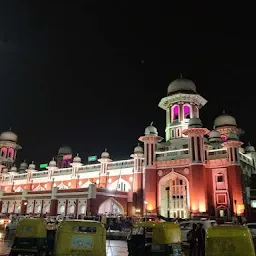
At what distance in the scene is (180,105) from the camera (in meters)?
47.3

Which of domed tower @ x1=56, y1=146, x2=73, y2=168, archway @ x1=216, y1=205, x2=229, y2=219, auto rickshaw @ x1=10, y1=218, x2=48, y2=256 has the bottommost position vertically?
auto rickshaw @ x1=10, y1=218, x2=48, y2=256

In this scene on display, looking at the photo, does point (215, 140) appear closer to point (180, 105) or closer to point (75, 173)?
point (180, 105)

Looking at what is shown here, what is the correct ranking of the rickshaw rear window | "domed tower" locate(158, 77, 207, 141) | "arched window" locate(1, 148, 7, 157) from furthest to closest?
"arched window" locate(1, 148, 7, 157) → "domed tower" locate(158, 77, 207, 141) → the rickshaw rear window

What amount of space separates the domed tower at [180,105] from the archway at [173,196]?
8.72 metres

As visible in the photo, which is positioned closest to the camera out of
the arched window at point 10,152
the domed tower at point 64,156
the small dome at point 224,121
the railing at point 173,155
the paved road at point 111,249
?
the paved road at point 111,249

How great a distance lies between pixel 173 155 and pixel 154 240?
27.8 m

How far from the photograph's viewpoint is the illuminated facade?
35.3 meters

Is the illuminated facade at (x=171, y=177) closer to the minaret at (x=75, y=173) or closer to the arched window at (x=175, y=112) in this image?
the arched window at (x=175, y=112)

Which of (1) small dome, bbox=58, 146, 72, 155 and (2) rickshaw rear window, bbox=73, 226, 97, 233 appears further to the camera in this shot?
(1) small dome, bbox=58, 146, 72, 155

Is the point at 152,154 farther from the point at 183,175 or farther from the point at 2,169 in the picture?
the point at 2,169

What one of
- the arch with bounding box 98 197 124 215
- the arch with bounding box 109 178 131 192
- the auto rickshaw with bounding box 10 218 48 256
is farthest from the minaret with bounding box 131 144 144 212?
the auto rickshaw with bounding box 10 218 48 256

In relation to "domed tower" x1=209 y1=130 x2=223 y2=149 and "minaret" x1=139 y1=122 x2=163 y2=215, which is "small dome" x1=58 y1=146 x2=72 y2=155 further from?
"domed tower" x1=209 y1=130 x2=223 y2=149

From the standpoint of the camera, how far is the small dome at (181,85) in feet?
158

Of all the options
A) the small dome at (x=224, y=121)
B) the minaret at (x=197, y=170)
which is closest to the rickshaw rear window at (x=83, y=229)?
the minaret at (x=197, y=170)
